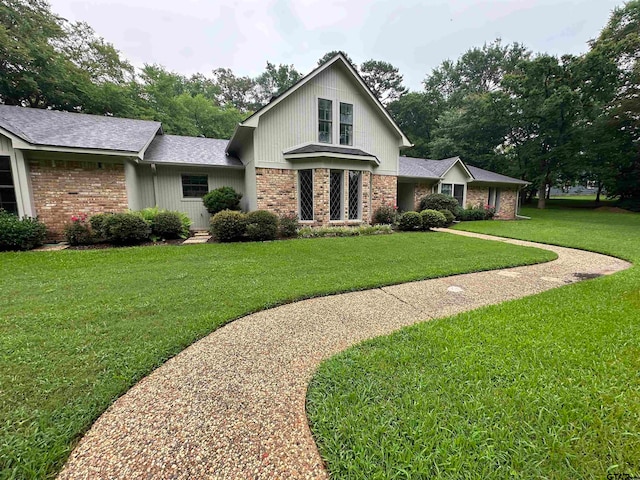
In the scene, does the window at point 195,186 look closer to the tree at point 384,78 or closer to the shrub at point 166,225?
the shrub at point 166,225

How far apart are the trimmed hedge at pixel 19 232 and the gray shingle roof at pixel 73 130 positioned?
2219 millimetres

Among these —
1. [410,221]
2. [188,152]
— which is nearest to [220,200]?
[188,152]

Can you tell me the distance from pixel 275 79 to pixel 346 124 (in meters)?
28.4

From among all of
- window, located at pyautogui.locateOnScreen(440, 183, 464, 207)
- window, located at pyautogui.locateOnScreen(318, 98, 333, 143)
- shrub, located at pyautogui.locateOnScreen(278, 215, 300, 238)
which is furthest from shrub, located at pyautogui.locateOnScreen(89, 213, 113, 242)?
window, located at pyautogui.locateOnScreen(440, 183, 464, 207)

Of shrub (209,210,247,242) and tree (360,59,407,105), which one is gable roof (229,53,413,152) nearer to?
shrub (209,210,247,242)

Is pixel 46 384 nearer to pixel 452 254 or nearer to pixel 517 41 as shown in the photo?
pixel 452 254

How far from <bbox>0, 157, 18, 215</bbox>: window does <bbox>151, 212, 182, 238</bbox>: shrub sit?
386 centimetres

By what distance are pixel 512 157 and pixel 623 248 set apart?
68.8 feet

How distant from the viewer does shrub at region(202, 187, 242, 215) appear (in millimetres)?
11234

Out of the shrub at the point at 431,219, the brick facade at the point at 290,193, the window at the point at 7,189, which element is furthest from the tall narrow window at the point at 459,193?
the window at the point at 7,189

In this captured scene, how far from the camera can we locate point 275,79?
34594mm

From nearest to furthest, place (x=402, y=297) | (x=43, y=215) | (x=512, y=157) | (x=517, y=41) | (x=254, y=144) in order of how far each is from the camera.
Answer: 1. (x=402, y=297)
2. (x=43, y=215)
3. (x=254, y=144)
4. (x=512, y=157)
5. (x=517, y=41)

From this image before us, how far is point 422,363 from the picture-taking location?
8.06 ft

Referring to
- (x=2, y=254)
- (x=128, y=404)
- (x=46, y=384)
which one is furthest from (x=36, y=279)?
(x=128, y=404)
